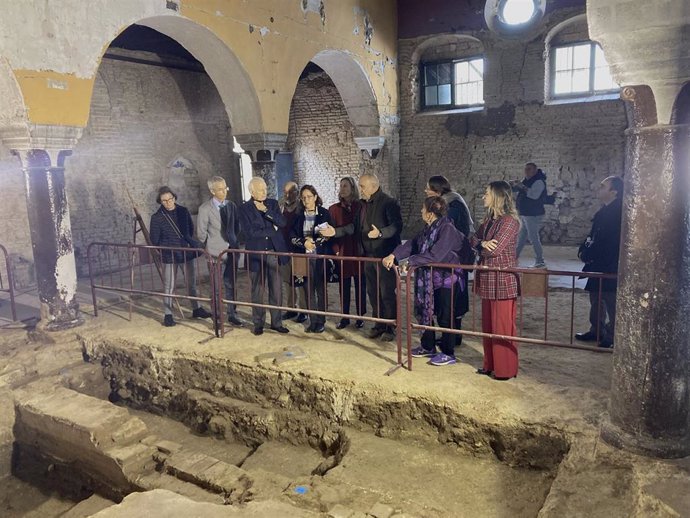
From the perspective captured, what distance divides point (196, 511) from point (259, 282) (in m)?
3.19

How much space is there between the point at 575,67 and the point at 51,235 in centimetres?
999

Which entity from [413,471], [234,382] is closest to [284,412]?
[234,382]

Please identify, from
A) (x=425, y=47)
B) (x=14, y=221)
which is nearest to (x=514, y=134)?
(x=425, y=47)

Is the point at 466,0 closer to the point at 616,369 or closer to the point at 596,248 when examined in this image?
the point at 596,248

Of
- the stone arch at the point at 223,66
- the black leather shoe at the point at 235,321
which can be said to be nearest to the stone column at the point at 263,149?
the stone arch at the point at 223,66

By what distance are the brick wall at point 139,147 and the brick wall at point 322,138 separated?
210cm

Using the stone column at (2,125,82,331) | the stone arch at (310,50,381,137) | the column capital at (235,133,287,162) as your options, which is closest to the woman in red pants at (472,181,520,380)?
the stone column at (2,125,82,331)

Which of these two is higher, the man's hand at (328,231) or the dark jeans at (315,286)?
the man's hand at (328,231)

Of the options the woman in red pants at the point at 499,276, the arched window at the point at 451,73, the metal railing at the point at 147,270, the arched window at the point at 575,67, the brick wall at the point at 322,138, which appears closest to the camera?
the woman in red pants at the point at 499,276

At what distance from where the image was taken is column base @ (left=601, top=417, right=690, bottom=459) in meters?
3.61

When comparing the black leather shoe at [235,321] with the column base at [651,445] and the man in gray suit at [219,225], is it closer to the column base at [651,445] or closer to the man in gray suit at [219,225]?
the man in gray suit at [219,225]

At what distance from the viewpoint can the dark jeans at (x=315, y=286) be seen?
20.7ft

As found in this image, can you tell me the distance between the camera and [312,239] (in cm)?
629

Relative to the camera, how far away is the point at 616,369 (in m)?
3.81
